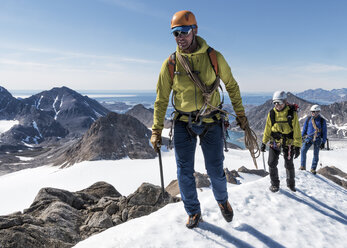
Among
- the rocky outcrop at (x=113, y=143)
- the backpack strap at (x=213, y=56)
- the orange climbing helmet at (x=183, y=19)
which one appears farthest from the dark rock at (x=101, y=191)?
the rocky outcrop at (x=113, y=143)

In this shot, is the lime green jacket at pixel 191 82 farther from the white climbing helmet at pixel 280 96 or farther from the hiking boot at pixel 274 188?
the hiking boot at pixel 274 188

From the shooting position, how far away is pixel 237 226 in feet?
15.5

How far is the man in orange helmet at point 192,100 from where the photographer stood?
396 cm

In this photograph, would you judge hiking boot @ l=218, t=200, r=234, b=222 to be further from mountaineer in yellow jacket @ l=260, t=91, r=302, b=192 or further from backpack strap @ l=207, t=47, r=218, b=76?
mountaineer in yellow jacket @ l=260, t=91, r=302, b=192

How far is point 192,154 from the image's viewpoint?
433 cm

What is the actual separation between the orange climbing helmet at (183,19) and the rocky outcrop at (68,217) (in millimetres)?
3057

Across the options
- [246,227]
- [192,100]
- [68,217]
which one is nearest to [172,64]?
[192,100]

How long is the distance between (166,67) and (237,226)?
140 inches

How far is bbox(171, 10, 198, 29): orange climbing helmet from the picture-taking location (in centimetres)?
379

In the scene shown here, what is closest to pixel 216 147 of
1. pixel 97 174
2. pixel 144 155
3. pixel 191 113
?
pixel 191 113

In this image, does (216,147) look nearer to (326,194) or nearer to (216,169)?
(216,169)

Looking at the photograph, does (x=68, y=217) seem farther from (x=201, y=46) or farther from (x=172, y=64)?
(x=201, y=46)

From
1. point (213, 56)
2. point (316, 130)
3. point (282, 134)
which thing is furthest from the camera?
point (316, 130)

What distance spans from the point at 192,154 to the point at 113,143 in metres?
60.5
